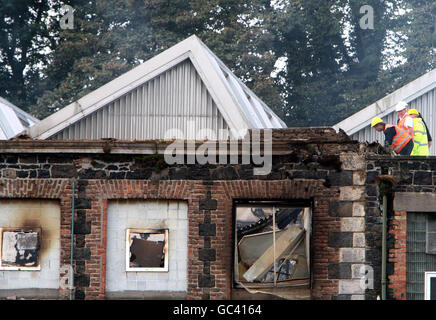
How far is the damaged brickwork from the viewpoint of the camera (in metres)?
13.6

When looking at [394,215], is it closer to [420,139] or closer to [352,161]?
[352,161]

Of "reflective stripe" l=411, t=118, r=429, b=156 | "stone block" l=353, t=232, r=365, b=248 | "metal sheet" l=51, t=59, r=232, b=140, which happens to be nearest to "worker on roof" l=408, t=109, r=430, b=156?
"reflective stripe" l=411, t=118, r=429, b=156

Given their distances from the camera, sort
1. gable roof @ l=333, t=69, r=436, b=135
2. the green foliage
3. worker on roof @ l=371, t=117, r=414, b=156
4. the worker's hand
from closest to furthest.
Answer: the worker's hand
worker on roof @ l=371, t=117, r=414, b=156
gable roof @ l=333, t=69, r=436, b=135
the green foliage

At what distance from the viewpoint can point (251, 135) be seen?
1390 cm

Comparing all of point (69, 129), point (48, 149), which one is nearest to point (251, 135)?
point (48, 149)

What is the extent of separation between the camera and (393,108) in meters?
19.9

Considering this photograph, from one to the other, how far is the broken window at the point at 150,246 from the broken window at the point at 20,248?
1.69 metres

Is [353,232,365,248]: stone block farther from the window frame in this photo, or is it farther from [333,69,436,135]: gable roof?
[333,69,436,135]: gable roof

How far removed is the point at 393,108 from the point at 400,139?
467cm

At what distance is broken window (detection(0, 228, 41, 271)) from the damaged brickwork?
0.56 meters

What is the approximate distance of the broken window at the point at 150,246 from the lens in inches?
552

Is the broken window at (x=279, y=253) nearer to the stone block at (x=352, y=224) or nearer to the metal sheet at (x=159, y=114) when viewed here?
the stone block at (x=352, y=224)

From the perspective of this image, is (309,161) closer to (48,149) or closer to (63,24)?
(48,149)

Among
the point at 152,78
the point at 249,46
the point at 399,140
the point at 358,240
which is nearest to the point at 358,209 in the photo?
the point at 358,240
